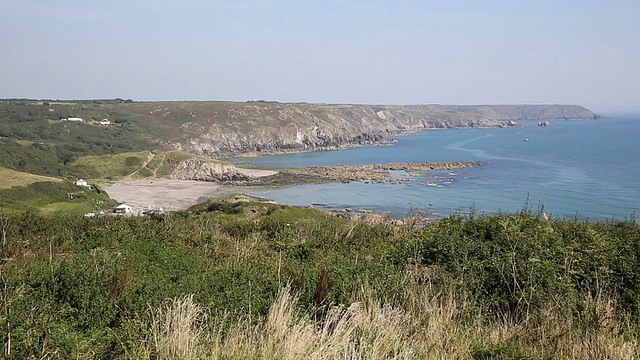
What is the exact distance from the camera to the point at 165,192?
69.7 meters

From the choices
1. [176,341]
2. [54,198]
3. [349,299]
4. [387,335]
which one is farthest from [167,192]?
[387,335]

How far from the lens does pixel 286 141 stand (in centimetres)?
14512

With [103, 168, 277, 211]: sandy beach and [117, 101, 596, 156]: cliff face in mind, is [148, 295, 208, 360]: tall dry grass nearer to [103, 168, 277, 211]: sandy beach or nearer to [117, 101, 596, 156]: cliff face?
[103, 168, 277, 211]: sandy beach

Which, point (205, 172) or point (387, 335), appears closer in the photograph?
point (387, 335)

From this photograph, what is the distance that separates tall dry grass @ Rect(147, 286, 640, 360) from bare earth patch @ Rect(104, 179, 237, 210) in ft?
170

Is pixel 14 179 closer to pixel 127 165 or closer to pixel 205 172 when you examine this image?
pixel 127 165

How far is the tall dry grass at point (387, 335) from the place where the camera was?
14.1ft

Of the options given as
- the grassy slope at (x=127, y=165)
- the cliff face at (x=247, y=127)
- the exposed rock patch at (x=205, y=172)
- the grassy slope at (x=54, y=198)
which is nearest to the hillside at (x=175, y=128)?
the cliff face at (x=247, y=127)

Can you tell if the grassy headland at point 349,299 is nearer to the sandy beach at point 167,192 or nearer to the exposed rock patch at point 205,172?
the sandy beach at point 167,192

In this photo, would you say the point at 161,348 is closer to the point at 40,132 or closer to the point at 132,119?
the point at 40,132

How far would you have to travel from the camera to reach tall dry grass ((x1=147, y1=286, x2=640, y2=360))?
4.31m

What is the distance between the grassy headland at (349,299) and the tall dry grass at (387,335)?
2cm

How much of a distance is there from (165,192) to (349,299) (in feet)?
222

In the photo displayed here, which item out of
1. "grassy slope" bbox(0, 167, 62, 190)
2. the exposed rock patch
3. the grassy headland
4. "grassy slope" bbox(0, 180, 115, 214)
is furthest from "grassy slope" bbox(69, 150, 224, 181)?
the grassy headland
